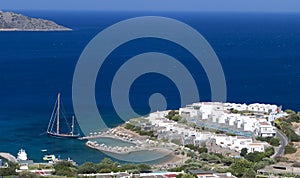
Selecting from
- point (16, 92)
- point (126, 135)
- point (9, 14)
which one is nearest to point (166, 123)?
point (126, 135)

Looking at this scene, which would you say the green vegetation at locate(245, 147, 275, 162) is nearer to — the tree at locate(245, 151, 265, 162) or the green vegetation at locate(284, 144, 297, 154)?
the tree at locate(245, 151, 265, 162)

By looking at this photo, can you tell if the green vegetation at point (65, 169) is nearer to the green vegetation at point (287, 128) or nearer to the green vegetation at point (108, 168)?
the green vegetation at point (108, 168)

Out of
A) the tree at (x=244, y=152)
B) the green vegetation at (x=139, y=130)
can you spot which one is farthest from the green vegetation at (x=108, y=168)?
the green vegetation at (x=139, y=130)

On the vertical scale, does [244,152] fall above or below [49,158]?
above

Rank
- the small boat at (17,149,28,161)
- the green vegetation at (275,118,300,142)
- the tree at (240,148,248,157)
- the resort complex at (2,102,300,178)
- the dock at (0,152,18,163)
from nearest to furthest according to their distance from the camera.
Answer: the resort complex at (2,102,300,178), the small boat at (17,149,28,161), the dock at (0,152,18,163), the tree at (240,148,248,157), the green vegetation at (275,118,300,142)

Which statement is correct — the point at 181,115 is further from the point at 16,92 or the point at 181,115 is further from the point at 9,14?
the point at 9,14

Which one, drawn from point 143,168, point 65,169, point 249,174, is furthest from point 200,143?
point 65,169

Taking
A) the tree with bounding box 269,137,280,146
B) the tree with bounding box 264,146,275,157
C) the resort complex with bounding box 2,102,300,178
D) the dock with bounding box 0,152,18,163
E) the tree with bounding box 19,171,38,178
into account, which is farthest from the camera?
the tree with bounding box 269,137,280,146

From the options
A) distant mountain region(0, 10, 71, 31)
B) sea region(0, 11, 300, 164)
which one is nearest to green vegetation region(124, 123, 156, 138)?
sea region(0, 11, 300, 164)

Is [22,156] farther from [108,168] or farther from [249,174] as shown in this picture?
[249,174]
